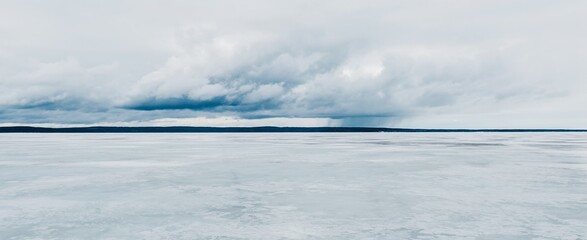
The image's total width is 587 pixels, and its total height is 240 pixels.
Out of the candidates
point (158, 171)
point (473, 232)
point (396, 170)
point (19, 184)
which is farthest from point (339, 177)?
point (19, 184)

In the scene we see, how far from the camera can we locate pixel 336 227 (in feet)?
21.0

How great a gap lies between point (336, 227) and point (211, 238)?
65.3 inches

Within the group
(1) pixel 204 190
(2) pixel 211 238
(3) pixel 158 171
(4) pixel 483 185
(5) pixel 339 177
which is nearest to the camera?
(2) pixel 211 238

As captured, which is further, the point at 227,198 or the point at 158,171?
the point at 158,171

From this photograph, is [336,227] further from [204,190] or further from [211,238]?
[204,190]

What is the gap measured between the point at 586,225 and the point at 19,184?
11.0 meters

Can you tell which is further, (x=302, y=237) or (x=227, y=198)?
(x=227, y=198)

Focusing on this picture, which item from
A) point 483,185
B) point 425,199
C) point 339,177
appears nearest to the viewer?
point 425,199

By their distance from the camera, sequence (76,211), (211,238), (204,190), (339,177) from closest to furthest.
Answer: (211,238)
(76,211)
(204,190)
(339,177)

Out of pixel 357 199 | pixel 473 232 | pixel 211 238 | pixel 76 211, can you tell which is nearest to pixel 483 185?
pixel 357 199

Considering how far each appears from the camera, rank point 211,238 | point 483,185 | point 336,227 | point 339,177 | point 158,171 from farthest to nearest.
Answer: point 158,171 → point 339,177 → point 483,185 → point 336,227 → point 211,238

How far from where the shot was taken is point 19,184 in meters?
11.0

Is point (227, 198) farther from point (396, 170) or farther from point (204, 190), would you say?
point (396, 170)

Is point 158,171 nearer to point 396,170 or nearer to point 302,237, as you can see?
point 396,170
